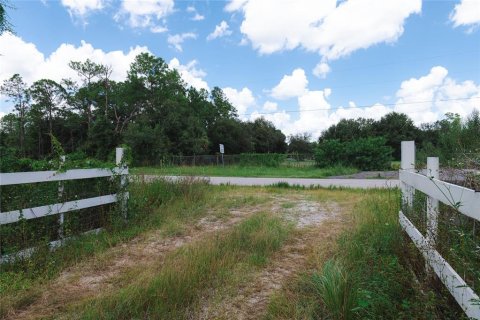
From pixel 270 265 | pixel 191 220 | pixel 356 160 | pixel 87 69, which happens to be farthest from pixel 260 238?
pixel 87 69

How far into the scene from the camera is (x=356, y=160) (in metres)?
26.2

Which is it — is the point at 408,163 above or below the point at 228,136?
below

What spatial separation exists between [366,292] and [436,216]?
0.88m

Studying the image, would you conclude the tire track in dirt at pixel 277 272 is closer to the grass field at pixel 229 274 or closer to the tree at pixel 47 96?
the grass field at pixel 229 274

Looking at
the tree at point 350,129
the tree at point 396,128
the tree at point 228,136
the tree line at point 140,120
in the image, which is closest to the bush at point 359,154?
the tree line at point 140,120

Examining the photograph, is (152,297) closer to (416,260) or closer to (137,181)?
(416,260)

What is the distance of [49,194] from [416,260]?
4.54 meters

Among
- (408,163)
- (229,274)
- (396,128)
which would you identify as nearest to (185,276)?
(229,274)

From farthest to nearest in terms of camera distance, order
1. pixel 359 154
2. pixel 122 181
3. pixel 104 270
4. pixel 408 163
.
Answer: pixel 359 154 → pixel 122 181 → pixel 408 163 → pixel 104 270

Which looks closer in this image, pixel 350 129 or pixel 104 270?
pixel 104 270

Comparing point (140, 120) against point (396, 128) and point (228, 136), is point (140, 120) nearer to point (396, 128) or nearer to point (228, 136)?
point (228, 136)

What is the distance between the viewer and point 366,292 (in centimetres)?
233

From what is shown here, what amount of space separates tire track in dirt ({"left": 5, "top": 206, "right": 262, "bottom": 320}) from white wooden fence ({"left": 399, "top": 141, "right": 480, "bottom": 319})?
2765mm

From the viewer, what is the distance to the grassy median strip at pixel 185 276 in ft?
8.59
